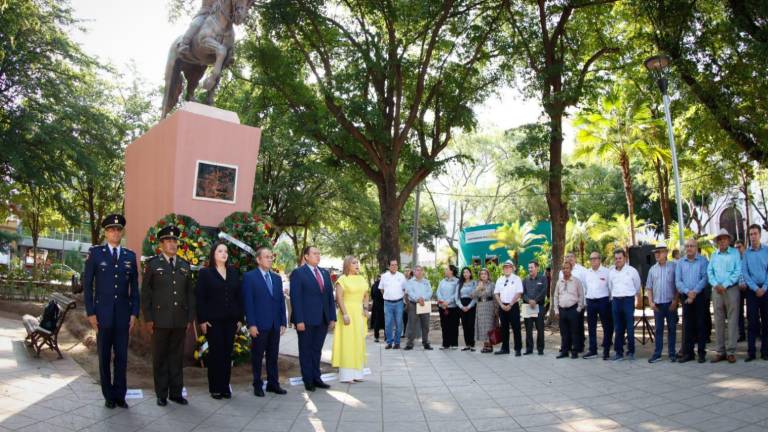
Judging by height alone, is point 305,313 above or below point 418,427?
above

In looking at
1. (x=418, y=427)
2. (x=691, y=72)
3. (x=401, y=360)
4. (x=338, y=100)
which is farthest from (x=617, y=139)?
(x=418, y=427)

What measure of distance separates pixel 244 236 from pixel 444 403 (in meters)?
3.94

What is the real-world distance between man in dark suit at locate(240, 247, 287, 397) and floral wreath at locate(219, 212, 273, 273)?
1.57 metres

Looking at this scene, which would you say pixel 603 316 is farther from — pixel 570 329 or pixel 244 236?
pixel 244 236

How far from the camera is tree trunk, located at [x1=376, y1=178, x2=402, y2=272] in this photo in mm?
17359

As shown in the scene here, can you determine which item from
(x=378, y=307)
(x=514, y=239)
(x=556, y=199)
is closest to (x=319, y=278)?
(x=378, y=307)

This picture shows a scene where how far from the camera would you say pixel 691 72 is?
1298 centimetres

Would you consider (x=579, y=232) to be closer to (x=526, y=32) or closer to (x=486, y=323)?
(x=526, y=32)

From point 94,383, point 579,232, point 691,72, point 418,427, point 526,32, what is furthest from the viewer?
point 579,232

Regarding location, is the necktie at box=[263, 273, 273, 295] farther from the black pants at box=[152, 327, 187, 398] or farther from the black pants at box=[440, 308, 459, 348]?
the black pants at box=[440, 308, 459, 348]

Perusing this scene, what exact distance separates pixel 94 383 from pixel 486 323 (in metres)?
7.40

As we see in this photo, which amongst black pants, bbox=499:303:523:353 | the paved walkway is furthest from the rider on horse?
black pants, bbox=499:303:523:353

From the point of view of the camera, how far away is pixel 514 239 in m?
32.8

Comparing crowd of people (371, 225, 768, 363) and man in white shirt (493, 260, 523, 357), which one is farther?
man in white shirt (493, 260, 523, 357)
